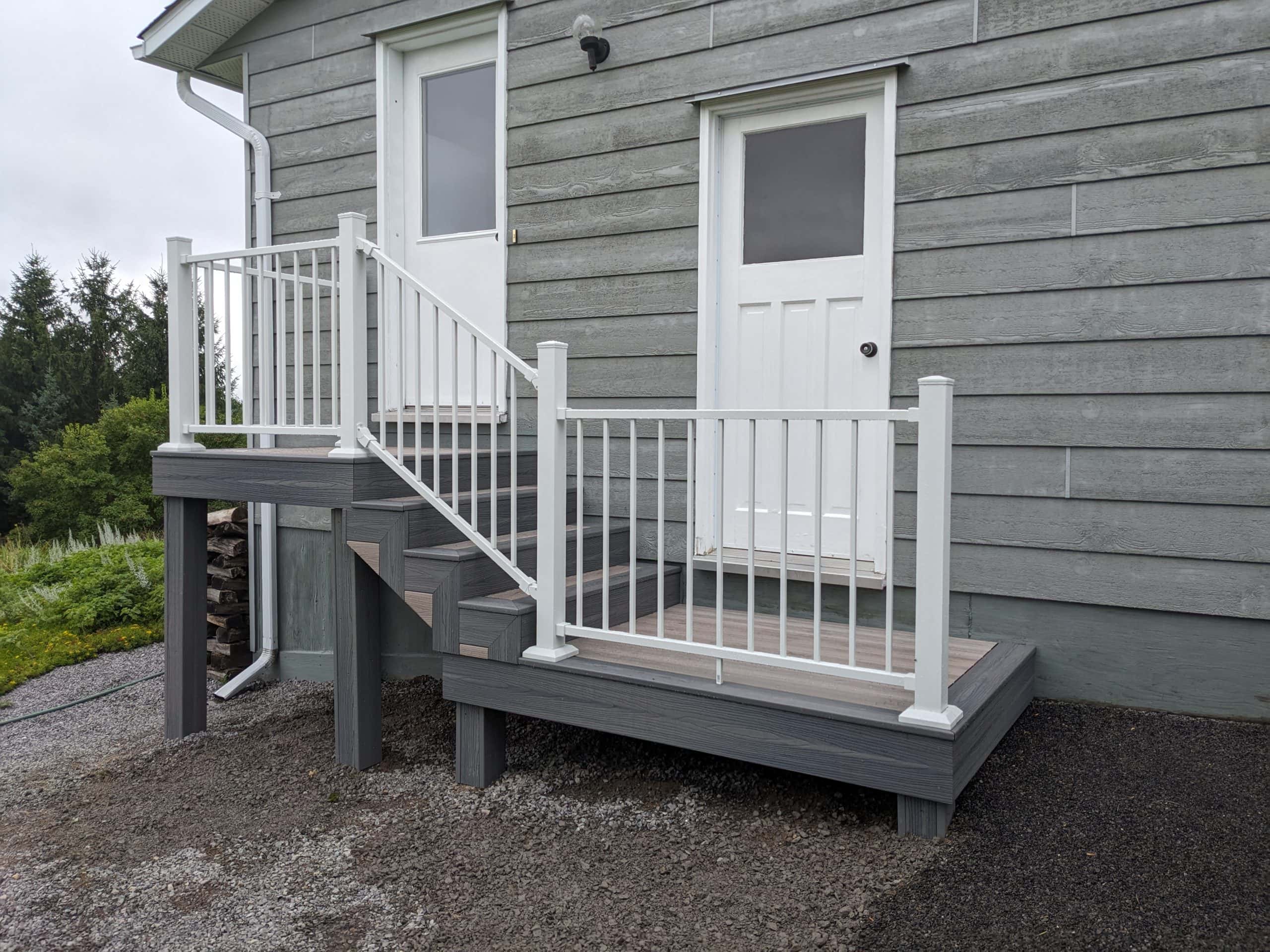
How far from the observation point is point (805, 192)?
11.3 ft

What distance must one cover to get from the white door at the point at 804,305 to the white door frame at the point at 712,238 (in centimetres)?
2

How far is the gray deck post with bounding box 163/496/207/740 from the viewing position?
364 centimetres

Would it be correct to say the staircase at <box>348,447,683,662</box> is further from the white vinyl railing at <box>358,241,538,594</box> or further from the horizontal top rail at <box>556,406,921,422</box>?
the horizontal top rail at <box>556,406,921,422</box>

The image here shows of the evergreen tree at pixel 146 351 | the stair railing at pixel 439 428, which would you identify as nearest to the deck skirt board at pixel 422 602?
the stair railing at pixel 439 428

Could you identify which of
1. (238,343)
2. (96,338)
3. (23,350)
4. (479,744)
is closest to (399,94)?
(238,343)

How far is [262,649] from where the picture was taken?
4.68 m

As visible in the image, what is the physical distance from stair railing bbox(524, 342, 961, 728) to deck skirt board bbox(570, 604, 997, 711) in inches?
1.0

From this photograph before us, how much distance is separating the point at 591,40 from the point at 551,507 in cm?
208

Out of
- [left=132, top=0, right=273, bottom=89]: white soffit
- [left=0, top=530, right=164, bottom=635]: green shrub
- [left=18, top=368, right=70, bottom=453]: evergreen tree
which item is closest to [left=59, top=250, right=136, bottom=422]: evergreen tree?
[left=18, top=368, right=70, bottom=453]: evergreen tree

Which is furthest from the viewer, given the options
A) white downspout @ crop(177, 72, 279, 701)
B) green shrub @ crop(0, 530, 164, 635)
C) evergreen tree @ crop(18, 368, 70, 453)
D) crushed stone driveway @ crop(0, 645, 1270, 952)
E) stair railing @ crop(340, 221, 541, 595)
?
evergreen tree @ crop(18, 368, 70, 453)

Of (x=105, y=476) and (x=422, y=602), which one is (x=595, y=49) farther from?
(x=105, y=476)

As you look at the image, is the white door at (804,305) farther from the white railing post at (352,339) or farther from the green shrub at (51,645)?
the green shrub at (51,645)

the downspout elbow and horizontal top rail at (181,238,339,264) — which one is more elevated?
the downspout elbow

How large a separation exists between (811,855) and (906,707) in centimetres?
45
